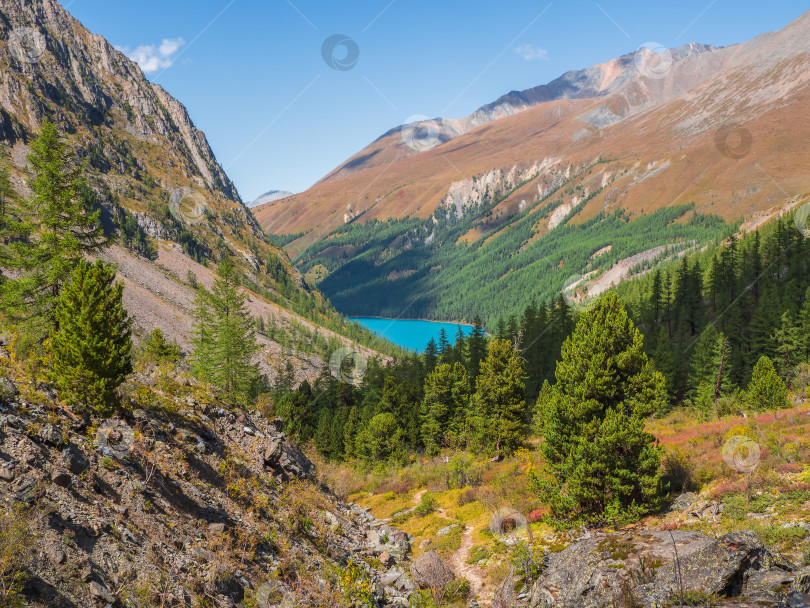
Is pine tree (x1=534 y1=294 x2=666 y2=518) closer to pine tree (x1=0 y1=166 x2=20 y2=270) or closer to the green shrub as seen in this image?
the green shrub

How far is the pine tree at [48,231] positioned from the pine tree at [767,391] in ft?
158

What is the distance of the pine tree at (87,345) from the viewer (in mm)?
15508

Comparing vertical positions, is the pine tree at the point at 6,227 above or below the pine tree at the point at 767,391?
below

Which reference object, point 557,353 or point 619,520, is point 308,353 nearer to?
point 557,353

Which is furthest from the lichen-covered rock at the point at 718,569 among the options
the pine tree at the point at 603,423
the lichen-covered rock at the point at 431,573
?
the lichen-covered rock at the point at 431,573

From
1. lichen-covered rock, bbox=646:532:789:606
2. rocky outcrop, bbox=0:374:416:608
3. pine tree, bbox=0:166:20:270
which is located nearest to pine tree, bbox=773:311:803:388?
lichen-covered rock, bbox=646:532:789:606

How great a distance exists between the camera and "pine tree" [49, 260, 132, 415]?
15508 millimetres

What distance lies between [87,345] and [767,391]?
46366mm

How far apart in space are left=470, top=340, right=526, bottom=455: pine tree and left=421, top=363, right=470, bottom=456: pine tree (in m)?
8.75

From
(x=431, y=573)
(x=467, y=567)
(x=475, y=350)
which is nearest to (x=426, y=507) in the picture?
(x=467, y=567)

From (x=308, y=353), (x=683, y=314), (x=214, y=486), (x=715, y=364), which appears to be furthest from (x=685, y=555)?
(x=308, y=353)

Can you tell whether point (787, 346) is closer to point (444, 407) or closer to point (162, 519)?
point (444, 407)

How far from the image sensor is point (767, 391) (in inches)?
1444

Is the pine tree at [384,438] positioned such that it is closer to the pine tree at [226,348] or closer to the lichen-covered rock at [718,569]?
the pine tree at [226,348]
